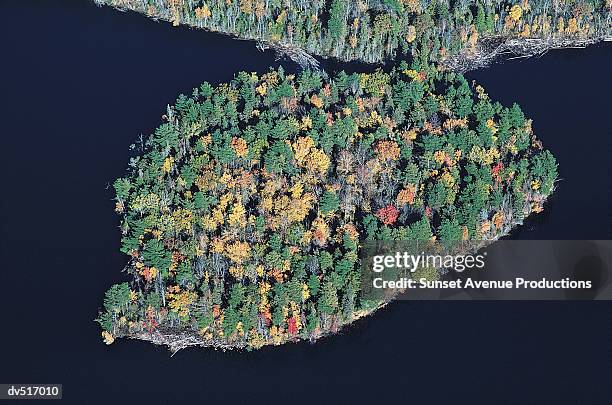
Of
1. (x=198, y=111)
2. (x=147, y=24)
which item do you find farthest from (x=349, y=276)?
(x=147, y=24)

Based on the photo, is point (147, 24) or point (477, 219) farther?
point (147, 24)

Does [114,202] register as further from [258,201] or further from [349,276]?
[349,276]
